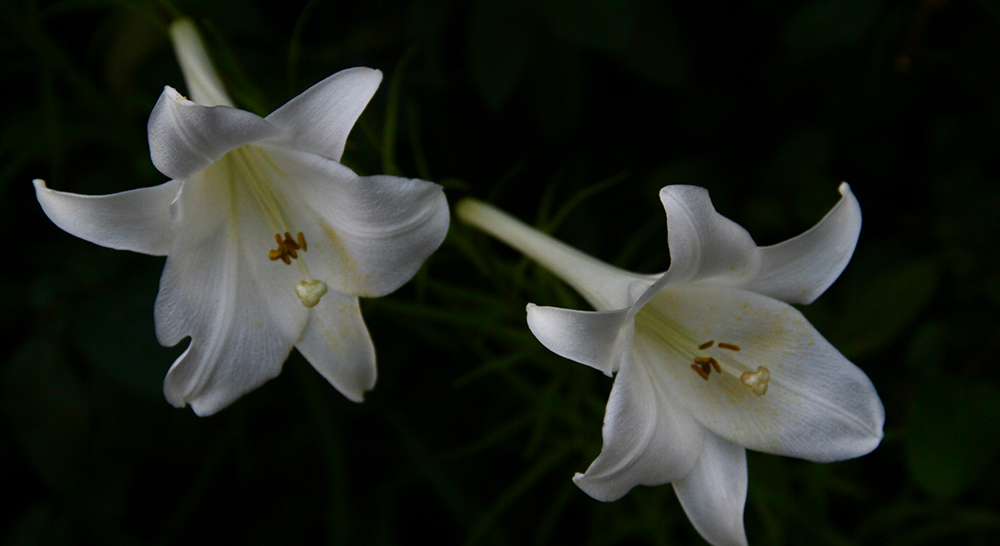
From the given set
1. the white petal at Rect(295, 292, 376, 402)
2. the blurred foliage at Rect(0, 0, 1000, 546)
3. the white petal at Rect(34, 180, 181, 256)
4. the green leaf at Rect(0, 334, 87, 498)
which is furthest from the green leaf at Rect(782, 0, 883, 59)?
the green leaf at Rect(0, 334, 87, 498)

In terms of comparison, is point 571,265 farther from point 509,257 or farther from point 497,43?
point 509,257

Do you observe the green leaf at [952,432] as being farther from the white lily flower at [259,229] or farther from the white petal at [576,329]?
the white lily flower at [259,229]

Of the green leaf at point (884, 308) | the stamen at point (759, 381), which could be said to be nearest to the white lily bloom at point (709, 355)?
the stamen at point (759, 381)

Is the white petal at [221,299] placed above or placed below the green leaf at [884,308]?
above

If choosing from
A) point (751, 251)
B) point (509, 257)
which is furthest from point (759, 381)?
point (509, 257)

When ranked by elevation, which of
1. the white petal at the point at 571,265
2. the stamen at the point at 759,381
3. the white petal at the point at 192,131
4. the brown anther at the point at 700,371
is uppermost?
the white petal at the point at 192,131

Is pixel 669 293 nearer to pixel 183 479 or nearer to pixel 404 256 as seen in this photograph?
pixel 404 256
